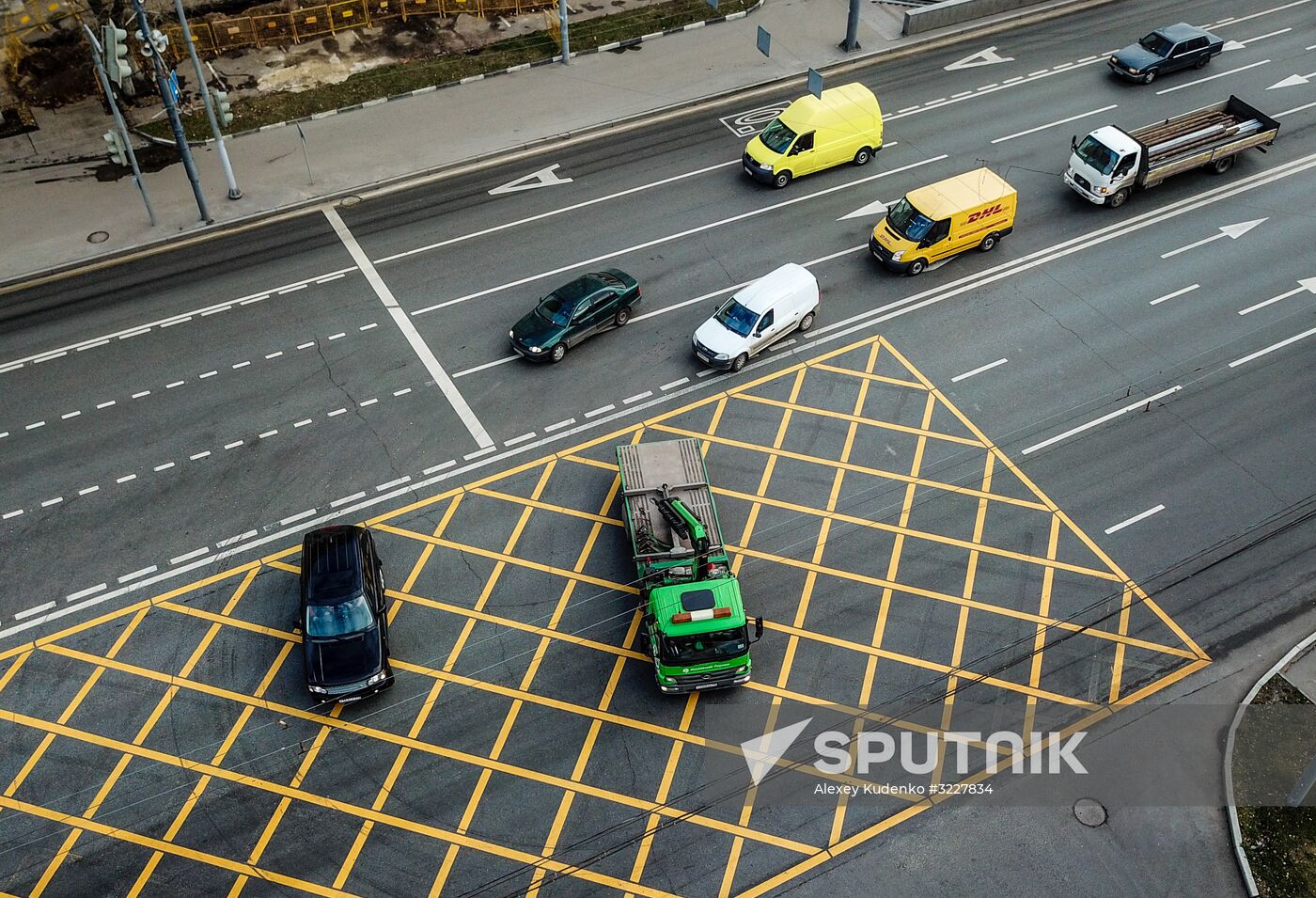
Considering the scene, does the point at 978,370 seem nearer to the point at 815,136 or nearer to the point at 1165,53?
the point at 815,136

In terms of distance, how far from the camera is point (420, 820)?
22453mm

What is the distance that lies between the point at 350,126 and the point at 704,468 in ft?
76.0

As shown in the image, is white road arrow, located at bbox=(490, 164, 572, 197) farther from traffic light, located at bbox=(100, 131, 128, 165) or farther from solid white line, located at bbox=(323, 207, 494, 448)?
traffic light, located at bbox=(100, 131, 128, 165)

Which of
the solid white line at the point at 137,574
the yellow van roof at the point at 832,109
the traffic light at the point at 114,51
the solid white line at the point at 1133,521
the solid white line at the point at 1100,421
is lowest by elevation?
the solid white line at the point at 1133,521

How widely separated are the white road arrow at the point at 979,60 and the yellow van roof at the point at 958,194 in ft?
34.9

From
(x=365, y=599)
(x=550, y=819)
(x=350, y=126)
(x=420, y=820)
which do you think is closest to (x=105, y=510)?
(x=365, y=599)

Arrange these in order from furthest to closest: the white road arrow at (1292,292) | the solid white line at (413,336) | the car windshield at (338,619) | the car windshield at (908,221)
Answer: the car windshield at (908,221) < the white road arrow at (1292,292) < the solid white line at (413,336) < the car windshield at (338,619)

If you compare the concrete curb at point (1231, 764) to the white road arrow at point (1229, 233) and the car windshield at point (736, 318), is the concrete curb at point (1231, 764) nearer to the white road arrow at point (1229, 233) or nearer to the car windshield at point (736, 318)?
the white road arrow at point (1229, 233)

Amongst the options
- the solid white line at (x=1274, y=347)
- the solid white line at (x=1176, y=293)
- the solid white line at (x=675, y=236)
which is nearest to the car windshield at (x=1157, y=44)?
the solid white line at (x=675, y=236)

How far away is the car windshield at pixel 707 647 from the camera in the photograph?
2342 cm

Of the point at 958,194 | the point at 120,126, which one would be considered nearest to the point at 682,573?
the point at 958,194

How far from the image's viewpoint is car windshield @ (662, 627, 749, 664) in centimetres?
2342

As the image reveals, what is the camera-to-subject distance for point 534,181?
38.8 metres

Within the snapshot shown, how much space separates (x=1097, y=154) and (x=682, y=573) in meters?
22.5
